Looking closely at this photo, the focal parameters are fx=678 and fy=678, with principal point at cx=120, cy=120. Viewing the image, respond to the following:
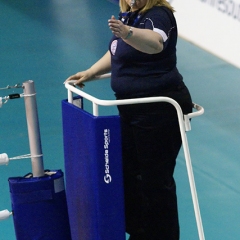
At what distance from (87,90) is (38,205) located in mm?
3085

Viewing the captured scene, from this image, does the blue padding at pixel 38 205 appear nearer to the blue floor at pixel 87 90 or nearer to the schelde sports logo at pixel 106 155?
the schelde sports logo at pixel 106 155

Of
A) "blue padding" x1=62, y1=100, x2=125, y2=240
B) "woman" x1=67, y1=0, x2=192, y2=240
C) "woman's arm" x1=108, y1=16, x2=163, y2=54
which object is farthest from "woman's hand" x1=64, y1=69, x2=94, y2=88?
"woman's arm" x1=108, y1=16, x2=163, y2=54

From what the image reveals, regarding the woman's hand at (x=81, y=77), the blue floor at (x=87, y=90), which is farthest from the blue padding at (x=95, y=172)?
the blue floor at (x=87, y=90)

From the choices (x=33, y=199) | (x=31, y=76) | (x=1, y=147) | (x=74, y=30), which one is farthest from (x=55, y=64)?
(x=33, y=199)

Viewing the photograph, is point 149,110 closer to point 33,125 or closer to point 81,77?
point 81,77

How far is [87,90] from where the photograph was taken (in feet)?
20.8

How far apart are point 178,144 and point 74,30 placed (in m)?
4.90

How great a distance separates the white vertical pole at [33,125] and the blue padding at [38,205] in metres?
0.06

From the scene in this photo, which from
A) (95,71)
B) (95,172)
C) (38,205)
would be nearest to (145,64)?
(95,71)

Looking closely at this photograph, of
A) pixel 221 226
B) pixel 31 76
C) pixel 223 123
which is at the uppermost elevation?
pixel 31 76

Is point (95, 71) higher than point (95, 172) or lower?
higher

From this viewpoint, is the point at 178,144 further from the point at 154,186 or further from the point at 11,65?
the point at 11,65

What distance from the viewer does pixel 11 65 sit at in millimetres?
6898

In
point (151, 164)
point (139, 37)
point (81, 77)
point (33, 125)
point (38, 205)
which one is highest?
point (139, 37)
